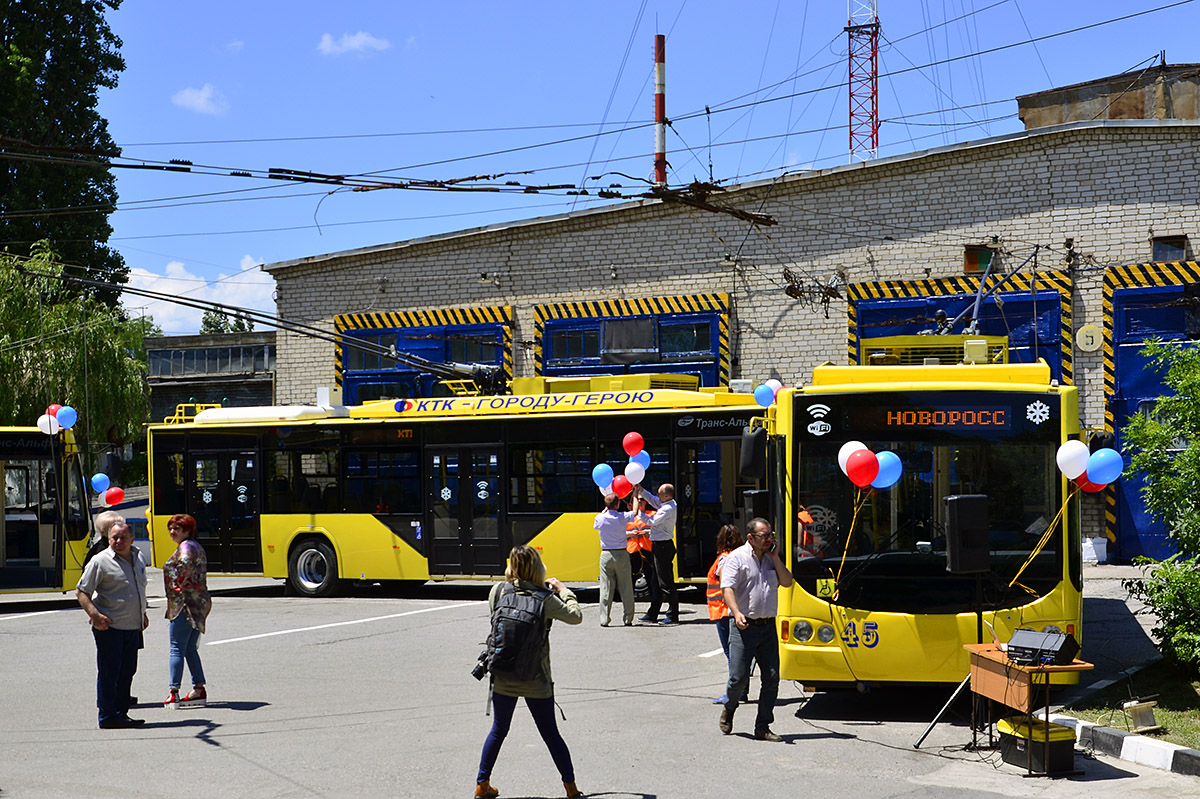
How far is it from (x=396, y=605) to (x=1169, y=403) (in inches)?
459

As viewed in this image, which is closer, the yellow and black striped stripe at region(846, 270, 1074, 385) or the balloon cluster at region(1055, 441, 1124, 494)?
the balloon cluster at region(1055, 441, 1124, 494)

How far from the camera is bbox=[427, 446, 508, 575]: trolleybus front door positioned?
18875mm

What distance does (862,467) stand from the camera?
899 cm

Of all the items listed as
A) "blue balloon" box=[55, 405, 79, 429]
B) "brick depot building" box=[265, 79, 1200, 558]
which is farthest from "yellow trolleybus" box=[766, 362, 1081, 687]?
"blue balloon" box=[55, 405, 79, 429]

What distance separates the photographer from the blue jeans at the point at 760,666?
8.88 metres

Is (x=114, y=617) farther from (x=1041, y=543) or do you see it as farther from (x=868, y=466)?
(x=1041, y=543)

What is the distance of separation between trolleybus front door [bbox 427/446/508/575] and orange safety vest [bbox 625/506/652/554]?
Result: 3.81 meters

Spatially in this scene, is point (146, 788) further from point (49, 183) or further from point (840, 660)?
point (49, 183)

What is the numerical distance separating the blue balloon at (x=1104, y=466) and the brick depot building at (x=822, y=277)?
10274mm

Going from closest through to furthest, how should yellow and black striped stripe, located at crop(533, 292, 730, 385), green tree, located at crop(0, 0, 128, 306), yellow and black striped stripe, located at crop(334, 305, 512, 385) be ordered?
yellow and black striped stripe, located at crop(533, 292, 730, 385) → yellow and black striped stripe, located at crop(334, 305, 512, 385) → green tree, located at crop(0, 0, 128, 306)

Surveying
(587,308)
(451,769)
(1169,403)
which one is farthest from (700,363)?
(451,769)

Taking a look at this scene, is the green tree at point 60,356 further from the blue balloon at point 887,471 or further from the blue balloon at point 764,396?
the blue balloon at point 887,471

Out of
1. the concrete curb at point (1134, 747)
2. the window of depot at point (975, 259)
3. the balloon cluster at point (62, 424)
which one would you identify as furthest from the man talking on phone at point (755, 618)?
the window of depot at point (975, 259)

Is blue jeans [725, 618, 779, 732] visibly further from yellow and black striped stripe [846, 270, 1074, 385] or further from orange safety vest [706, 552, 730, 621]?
yellow and black striped stripe [846, 270, 1074, 385]
